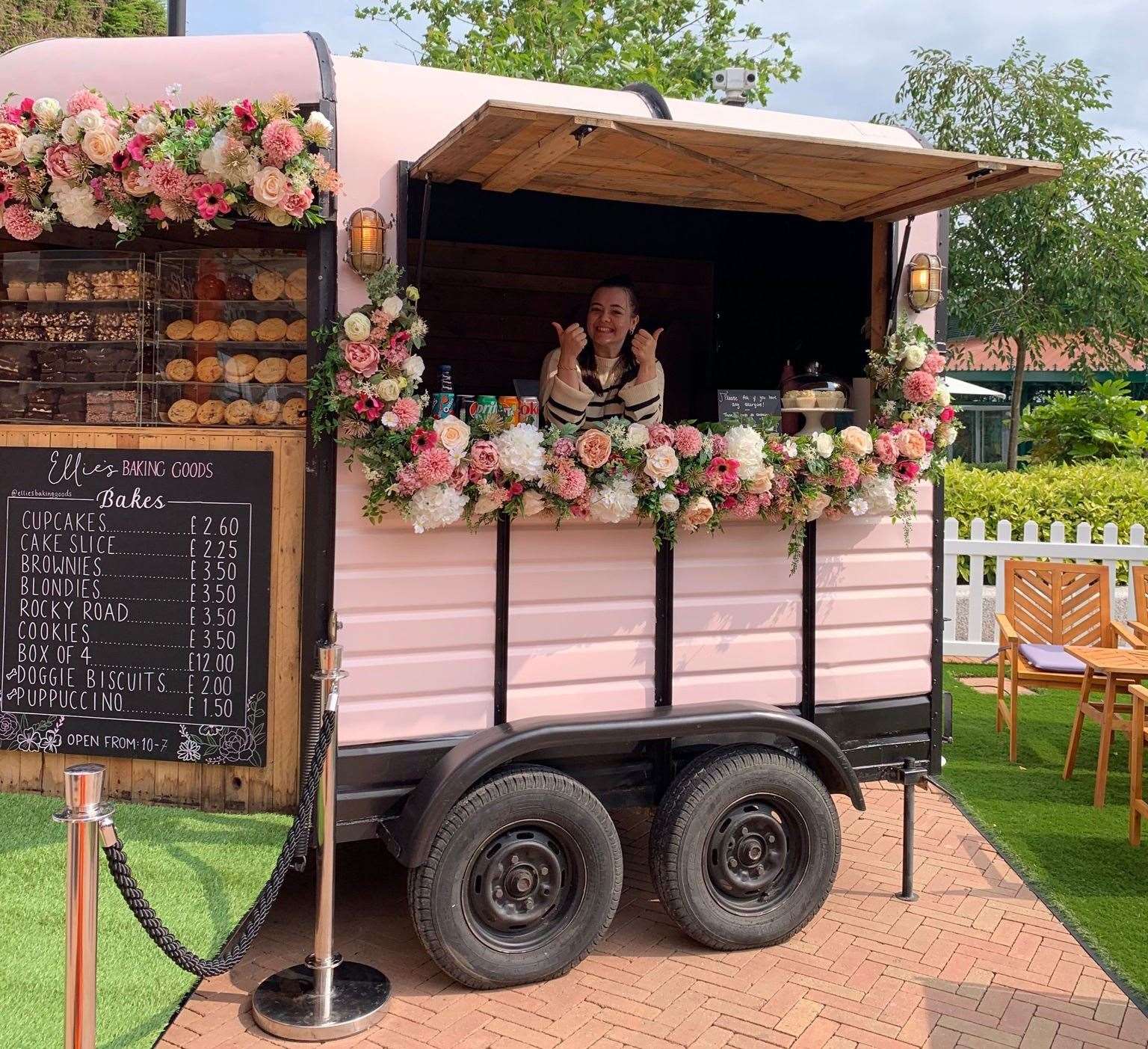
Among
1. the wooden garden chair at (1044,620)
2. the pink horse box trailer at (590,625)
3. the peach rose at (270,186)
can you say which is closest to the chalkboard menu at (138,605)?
the pink horse box trailer at (590,625)

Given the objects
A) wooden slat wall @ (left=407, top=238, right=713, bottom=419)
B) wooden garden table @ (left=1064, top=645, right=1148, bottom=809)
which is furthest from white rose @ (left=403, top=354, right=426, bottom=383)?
wooden garden table @ (left=1064, top=645, right=1148, bottom=809)

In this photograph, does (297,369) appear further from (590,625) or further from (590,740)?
(590,740)

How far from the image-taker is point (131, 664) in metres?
3.62

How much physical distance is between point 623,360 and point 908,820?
84.0 inches

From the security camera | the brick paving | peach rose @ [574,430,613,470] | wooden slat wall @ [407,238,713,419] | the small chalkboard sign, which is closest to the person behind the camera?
the brick paving

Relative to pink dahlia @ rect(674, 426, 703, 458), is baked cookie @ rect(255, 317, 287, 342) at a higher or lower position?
higher

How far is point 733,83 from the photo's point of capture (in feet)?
16.1

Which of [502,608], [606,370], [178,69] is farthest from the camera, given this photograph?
[606,370]

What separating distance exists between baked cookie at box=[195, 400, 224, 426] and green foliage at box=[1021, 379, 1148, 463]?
12.2m

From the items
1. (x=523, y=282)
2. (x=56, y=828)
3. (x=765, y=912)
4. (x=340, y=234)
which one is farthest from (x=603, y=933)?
(x=523, y=282)

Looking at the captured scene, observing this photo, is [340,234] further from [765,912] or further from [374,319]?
[765,912]

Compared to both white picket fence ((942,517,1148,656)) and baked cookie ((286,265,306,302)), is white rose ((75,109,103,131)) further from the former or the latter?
white picket fence ((942,517,1148,656))

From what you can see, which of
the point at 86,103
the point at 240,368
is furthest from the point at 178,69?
the point at 240,368

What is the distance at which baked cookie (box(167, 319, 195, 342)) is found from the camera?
379 cm
